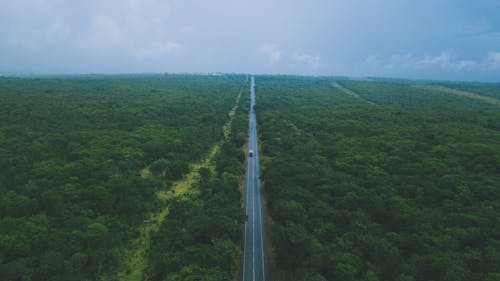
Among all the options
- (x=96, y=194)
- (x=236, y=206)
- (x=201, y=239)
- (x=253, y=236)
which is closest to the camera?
(x=201, y=239)

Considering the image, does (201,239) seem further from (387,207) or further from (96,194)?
(387,207)

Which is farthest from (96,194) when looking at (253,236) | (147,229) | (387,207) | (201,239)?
(387,207)

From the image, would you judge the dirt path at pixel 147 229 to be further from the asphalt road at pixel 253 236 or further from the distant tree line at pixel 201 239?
the asphalt road at pixel 253 236

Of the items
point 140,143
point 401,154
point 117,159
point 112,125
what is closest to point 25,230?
point 117,159

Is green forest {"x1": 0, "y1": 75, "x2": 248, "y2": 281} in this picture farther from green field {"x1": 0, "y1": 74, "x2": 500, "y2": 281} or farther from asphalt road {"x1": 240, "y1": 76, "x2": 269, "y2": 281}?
asphalt road {"x1": 240, "y1": 76, "x2": 269, "y2": 281}

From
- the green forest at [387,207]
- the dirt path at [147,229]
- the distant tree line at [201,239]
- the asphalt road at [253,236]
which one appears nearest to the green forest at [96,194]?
the distant tree line at [201,239]

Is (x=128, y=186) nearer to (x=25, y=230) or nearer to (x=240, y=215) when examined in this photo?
(x=25, y=230)
